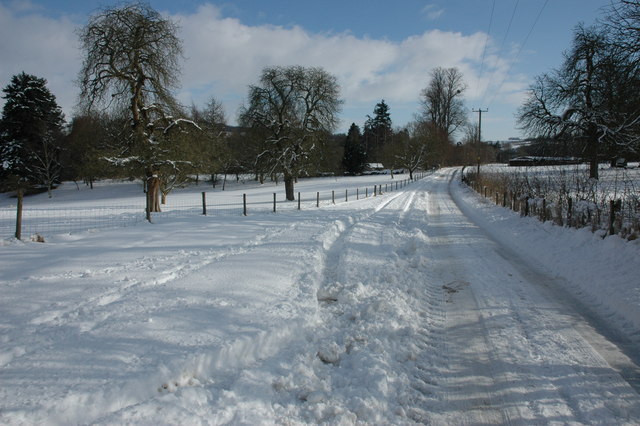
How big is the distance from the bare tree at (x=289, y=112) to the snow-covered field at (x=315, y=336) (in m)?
16.7

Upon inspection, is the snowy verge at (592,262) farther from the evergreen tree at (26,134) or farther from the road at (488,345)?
the evergreen tree at (26,134)

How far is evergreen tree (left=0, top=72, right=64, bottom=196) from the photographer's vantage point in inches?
1658

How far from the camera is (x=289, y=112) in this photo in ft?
82.0

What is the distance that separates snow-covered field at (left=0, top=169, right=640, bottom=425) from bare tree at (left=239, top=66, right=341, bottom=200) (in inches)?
656

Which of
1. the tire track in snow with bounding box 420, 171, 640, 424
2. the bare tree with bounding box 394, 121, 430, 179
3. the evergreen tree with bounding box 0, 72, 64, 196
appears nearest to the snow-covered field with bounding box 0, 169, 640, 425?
the tire track in snow with bounding box 420, 171, 640, 424

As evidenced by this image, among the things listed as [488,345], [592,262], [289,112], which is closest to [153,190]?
[289,112]

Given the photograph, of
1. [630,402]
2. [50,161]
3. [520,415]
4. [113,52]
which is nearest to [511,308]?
[630,402]

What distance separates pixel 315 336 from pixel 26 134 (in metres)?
53.8

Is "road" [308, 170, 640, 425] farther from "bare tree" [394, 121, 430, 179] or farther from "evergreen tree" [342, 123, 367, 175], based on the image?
"evergreen tree" [342, 123, 367, 175]

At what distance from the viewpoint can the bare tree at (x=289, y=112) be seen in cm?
2420

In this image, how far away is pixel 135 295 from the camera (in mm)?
5234

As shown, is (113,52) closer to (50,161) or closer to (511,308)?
(511,308)

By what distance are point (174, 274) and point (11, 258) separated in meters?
3.62

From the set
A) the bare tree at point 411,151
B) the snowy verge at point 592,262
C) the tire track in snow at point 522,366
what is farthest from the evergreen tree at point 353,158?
the tire track in snow at point 522,366
